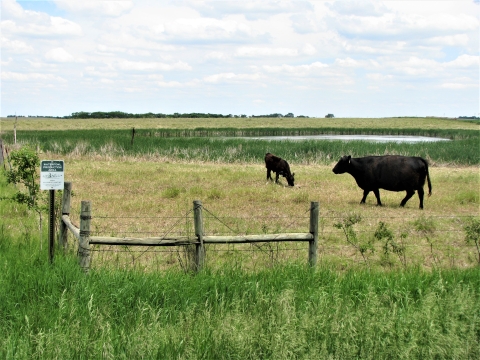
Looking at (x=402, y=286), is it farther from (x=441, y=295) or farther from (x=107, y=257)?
(x=107, y=257)

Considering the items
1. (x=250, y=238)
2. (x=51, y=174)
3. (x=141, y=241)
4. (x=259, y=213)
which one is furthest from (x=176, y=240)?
(x=259, y=213)

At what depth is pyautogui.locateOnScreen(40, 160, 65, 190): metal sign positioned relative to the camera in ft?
24.5

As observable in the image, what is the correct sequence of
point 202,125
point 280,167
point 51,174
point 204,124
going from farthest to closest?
point 204,124
point 202,125
point 280,167
point 51,174

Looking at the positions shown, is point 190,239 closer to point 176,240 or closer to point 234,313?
point 176,240

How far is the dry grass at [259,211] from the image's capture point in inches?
381

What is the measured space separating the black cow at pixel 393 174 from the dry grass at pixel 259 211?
1.74 feet

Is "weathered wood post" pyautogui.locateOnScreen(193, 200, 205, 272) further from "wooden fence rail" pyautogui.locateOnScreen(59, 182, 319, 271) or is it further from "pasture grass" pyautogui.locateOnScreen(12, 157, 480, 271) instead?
"pasture grass" pyautogui.locateOnScreen(12, 157, 480, 271)

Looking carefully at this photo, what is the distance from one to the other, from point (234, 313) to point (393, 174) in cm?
1014

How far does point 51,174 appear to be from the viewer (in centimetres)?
752

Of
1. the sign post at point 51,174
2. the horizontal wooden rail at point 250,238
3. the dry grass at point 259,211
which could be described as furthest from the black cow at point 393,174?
the sign post at point 51,174

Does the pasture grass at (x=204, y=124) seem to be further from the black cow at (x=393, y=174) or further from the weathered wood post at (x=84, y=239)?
the weathered wood post at (x=84, y=239)

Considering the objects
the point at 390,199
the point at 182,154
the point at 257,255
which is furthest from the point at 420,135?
the point at 257,255

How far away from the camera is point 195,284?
7.10 metres

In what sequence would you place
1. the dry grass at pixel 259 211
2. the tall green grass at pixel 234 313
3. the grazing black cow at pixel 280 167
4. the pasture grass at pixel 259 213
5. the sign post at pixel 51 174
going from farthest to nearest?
the grazing black cow at pixel 280 167 < the dry grass at pixel 259 211 < the pasture grass at pixel 259 213 < the sign post at pixel 51 174 < the tall green grass at pixel 234 313
